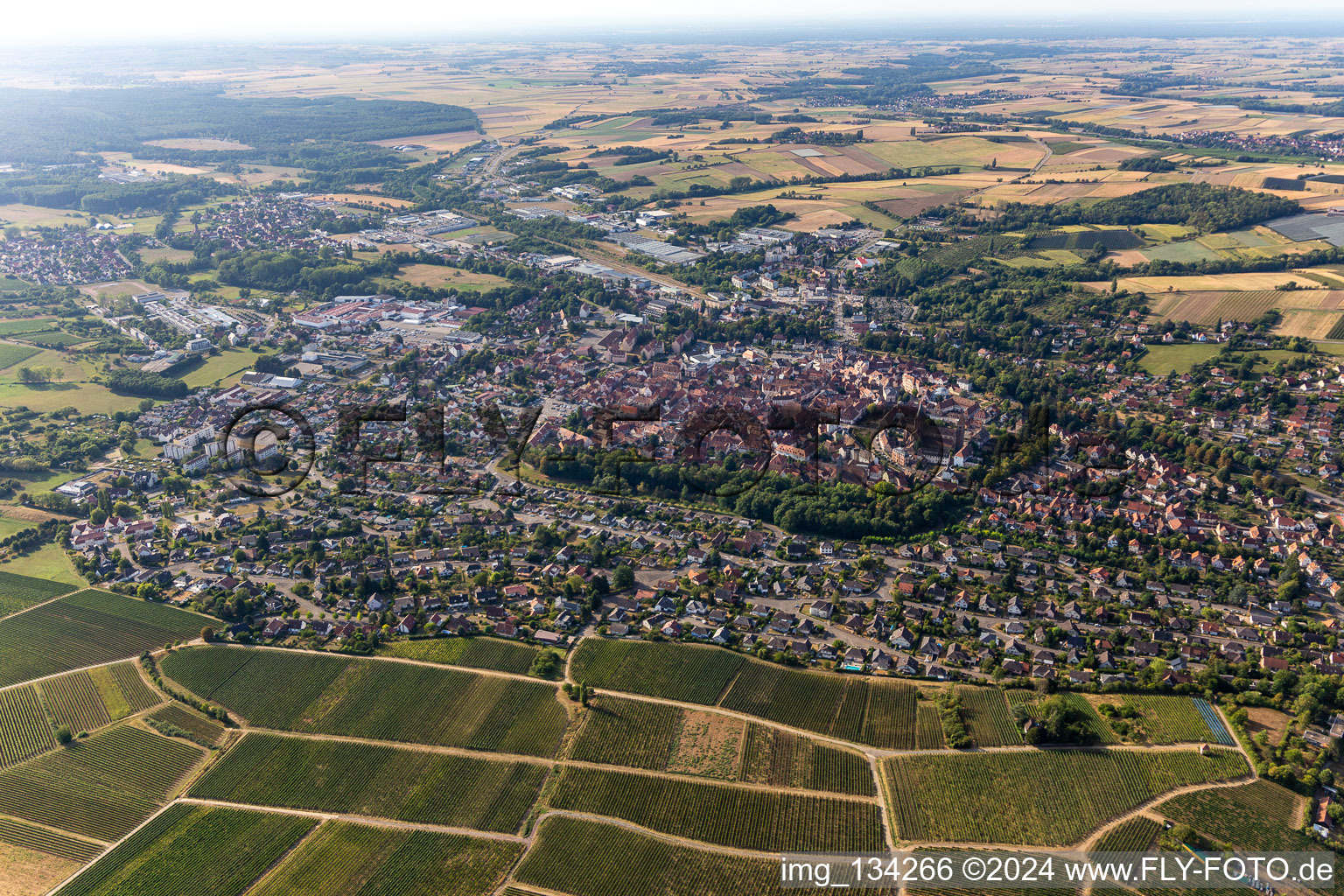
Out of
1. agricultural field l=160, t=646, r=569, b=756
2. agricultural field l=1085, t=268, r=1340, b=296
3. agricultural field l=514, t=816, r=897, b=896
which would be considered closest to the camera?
agricultural field l=514, t=816, r=897, b=896

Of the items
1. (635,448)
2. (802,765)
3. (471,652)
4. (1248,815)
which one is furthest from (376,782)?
Answer: (1248,815)

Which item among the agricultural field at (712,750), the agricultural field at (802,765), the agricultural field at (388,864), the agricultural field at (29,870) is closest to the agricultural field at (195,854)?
the agricultural field at (29,870)

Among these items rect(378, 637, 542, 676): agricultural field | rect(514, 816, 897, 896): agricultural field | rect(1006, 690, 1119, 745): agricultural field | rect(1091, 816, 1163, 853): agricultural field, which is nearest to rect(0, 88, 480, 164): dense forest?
rect(378, 637, 542, 676): agricultural field

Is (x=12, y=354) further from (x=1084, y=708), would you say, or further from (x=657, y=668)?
(x=1084, y=708)

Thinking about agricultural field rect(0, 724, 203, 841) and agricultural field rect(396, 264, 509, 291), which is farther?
agricultural field rect(396, 264, 509, 291)

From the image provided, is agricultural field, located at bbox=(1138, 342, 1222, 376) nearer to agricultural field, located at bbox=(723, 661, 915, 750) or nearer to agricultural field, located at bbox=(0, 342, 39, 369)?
agricultural field, located at bbox=(723, 661, 915, 750)

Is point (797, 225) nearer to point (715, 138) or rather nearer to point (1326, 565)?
point (715, 138)
